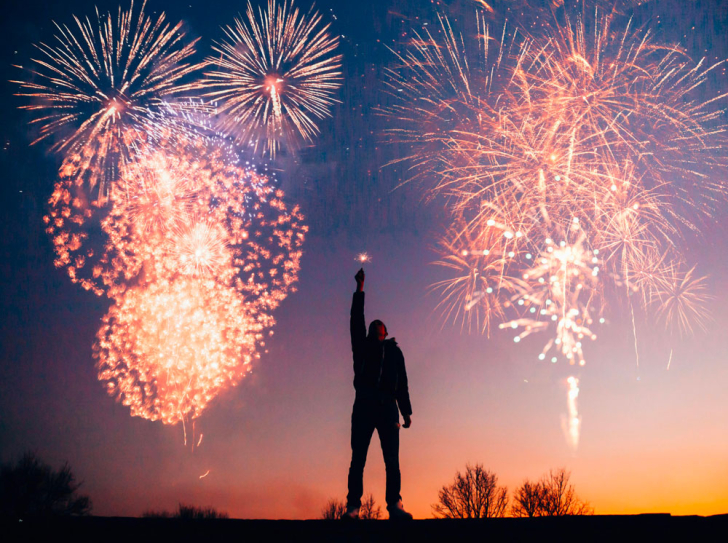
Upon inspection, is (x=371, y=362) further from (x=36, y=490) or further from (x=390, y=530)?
(x=36, y=490)

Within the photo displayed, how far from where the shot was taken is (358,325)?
5.06 m

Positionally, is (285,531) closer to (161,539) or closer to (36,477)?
(161,539)

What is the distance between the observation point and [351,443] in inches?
193

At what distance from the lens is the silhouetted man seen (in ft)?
15.9

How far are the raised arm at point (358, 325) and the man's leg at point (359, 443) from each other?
1.45 feet

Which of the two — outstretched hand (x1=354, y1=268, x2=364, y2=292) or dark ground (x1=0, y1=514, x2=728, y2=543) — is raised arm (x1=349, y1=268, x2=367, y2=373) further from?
dark ground (x1=0, y1=514, x2=728, y2=543)

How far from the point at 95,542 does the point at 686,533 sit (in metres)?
3.10

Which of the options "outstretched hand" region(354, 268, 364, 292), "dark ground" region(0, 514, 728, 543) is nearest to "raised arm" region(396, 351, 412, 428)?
"outstretched hand" region(354, 268, 364, 292)

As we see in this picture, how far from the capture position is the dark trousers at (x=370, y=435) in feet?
15.8

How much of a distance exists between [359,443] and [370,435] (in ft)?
0.44

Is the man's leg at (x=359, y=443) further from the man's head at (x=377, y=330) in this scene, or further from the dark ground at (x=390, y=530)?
the dark ground at (x=390, y=530)

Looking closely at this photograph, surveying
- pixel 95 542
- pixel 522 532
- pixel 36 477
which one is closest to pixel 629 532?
pixel 522 532

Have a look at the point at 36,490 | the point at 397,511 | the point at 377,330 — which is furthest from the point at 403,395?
the point at 36,490

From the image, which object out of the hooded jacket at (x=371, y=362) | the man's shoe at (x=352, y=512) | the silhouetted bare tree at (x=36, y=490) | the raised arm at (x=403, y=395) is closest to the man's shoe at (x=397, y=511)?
the man's shoe at (x=352, y=512)
